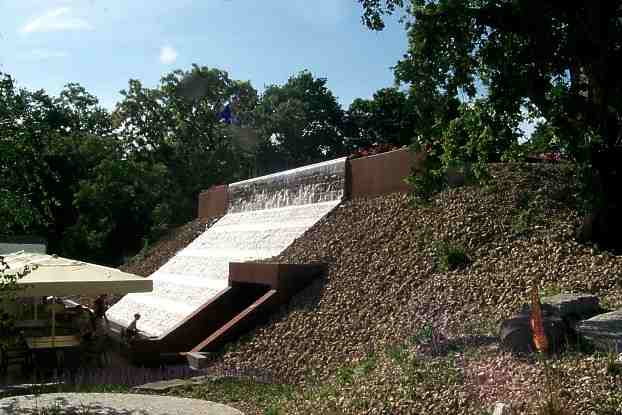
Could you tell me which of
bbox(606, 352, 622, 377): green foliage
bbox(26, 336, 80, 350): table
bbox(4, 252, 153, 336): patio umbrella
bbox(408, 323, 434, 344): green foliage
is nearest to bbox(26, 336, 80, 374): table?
bbox(26, 336, 80, 350): table

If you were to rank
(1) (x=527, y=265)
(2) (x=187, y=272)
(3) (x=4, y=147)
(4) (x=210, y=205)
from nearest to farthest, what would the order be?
(3) (x=4, y=147), (1) (x=527, y=265), (2) (x=187, y=272), (4) (x=210, y=205)

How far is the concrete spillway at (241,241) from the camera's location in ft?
53.9

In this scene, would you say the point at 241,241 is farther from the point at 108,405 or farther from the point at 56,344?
the point at 108,405

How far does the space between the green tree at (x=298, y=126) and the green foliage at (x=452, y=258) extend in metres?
34.0

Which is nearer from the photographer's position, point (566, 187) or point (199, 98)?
point (566, 187)

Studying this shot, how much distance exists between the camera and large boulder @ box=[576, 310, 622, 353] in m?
6.08

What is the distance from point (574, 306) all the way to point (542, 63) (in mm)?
3748

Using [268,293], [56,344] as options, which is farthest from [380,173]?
[56,344]

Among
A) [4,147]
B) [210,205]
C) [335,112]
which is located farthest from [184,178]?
[4,147]

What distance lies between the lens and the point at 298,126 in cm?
4538

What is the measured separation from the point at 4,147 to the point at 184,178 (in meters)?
30.8

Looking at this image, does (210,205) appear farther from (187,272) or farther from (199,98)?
(199,98)

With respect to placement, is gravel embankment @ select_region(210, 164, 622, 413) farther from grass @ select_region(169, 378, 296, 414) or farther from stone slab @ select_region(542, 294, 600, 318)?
stone slab @ select_region(542, 294, 600, 318)

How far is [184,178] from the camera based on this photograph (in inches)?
1416
